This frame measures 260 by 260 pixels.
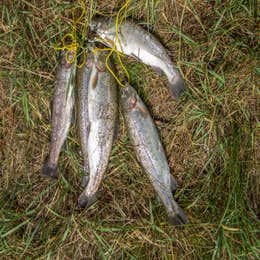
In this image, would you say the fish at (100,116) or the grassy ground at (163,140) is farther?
the grassy ground at (163,140)

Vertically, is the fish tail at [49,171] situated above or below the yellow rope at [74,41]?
below

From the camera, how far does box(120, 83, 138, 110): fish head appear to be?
298 centimetres

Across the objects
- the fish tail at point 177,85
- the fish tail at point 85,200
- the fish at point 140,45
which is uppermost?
the fish at point 140,45

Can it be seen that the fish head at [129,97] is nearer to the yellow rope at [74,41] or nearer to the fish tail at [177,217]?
the yellow rope at [74,41]

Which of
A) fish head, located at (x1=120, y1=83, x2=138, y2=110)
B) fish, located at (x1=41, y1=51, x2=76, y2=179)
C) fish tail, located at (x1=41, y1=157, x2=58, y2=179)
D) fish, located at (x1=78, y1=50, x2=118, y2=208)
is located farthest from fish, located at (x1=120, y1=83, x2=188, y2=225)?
fish tail, located at (x1=41, y1=157, x2=58, y2=179)

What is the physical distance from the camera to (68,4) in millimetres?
3152

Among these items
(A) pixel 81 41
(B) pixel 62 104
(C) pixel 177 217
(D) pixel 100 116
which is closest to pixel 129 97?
(D) pixel 100 116

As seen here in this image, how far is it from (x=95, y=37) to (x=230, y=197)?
5.57 ft

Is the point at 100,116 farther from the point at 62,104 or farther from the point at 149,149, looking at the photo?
the point at 149,149

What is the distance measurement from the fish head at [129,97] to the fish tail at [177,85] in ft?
1.04

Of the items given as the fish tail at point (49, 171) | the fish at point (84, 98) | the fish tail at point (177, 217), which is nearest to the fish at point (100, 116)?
the fish at point (84, 98)

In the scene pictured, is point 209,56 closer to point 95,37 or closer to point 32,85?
point 95,37

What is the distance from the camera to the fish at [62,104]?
2988 millimetres

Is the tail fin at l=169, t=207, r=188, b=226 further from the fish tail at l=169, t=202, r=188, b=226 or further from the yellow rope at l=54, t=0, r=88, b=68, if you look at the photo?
the yellow rope at l=54, t=0, r=88, b=68
